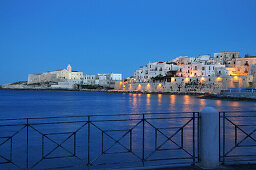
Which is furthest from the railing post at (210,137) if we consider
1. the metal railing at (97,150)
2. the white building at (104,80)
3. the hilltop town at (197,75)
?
the white building at (104,80)

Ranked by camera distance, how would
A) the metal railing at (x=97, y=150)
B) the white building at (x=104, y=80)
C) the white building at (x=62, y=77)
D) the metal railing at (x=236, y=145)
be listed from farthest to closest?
the white building at (x=62, y=77), the white building at (x=104, y=80), the metal railing at (x=97, y=150), the metal railing at (x=236, y=145)

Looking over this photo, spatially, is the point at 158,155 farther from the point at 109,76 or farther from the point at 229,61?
the point at 109,76

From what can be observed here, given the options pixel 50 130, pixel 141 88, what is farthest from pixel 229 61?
pixel 50 130

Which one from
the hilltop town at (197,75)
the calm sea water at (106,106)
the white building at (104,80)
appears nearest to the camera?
the calm sea water at (106,106)

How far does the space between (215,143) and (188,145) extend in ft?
16.7

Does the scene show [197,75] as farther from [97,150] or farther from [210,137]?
[210,137]

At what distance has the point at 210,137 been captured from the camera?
16.8ft

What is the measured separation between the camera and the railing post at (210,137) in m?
5.10

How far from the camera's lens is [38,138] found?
12.1 metres

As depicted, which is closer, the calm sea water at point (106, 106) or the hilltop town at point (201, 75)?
the calm sea water at point (106, 106)

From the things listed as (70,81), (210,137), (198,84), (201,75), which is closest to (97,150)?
(210,137)

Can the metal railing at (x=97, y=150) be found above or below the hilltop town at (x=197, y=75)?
below

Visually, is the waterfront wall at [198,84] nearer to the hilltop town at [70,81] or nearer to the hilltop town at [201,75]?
the hilltop town at [201,75]

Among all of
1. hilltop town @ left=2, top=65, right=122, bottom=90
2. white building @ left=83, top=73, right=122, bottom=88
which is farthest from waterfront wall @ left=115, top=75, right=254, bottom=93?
hilltop town @ left=2, top=65, right=122, bottom=90
